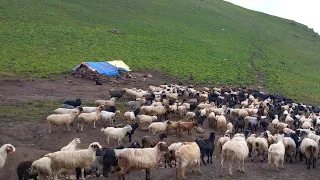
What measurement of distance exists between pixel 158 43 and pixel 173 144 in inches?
1801

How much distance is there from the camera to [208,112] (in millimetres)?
24250

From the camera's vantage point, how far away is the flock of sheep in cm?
1259

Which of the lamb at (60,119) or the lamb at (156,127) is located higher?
the lamb at (156,127)

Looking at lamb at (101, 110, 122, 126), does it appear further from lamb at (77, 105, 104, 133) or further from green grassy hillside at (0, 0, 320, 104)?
green grassy hillside at (0, 0, 320, 104)

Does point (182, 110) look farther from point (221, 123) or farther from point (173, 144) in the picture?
point (173, 144)

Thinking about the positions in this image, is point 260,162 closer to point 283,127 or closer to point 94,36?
point 283,127

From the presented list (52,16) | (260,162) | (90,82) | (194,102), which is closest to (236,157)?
(260,162)

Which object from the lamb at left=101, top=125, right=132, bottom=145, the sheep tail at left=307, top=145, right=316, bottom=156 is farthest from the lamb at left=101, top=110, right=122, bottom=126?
the sheep tail at left=307, top=145, right=316, bottom=156

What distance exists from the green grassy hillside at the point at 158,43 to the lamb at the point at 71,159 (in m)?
24.4

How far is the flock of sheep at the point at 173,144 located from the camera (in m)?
12.6

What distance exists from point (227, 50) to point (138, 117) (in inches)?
1832

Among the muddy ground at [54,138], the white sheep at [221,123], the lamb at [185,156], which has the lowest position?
the muddy ground at [54,138]

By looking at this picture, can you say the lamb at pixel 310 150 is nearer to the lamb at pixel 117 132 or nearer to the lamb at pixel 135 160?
the lamb at pixel 135 160

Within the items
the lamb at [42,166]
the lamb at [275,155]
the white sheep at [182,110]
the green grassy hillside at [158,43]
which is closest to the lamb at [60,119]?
the lamb at [42,166]
